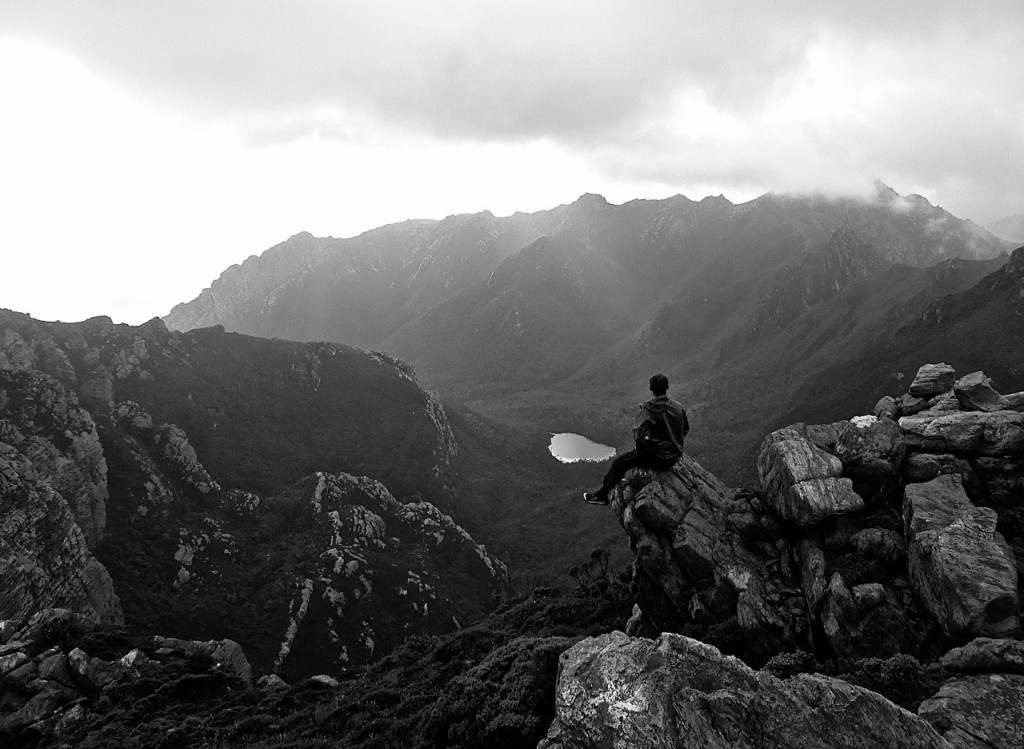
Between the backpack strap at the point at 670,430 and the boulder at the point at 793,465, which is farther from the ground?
the backpack strap at the point at 670,430

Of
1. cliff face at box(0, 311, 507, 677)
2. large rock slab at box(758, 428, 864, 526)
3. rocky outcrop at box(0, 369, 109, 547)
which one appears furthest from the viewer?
rocky outcrop at box(0, 369, 109, 547)

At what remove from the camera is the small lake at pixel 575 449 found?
149 m

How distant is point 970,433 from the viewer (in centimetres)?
1741

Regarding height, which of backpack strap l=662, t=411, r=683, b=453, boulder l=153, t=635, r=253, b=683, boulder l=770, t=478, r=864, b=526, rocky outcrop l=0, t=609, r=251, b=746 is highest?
backpack strap l=662, t=411, r=683, b=453

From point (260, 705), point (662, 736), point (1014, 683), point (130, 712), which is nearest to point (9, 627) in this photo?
point (130, 712)

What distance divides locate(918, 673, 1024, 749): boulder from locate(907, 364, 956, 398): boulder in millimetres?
16687

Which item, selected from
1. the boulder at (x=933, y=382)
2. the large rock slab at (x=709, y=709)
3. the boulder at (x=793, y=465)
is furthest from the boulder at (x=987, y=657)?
the boulder at (x=933, y=382)

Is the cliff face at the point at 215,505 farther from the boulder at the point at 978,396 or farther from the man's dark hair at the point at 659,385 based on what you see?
the boulder at the point at 978,396

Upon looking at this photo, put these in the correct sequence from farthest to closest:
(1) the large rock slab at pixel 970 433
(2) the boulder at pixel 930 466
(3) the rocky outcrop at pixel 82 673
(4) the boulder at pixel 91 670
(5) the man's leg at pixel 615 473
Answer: (4) the boulder at pixel 91 670, (3) the rocky outcrop at pixel 82 673, (5) the man's leg at pixel 615 473, (2) the boulder at pixel 930 466, (1) the large rock slab at pixel 970 433

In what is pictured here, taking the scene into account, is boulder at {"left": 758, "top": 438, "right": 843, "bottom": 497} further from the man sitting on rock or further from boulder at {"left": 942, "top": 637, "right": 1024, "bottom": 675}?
boulder at {"left": 942, "top": 637, "right": 1024, "bottom": 675}

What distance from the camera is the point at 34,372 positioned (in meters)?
63.2

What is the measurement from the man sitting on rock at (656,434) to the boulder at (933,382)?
13.2m

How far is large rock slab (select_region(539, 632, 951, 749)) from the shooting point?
27.3ft

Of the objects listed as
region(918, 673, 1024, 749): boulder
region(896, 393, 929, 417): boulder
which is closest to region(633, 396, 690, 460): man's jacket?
region(918, 673, 1024, 749): boulder
